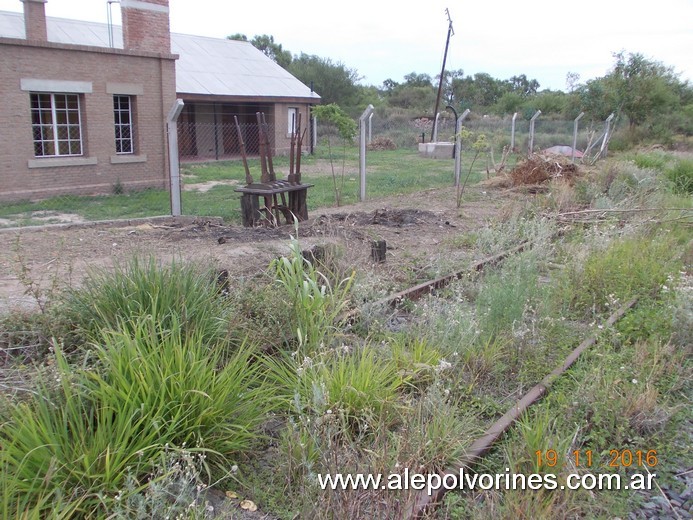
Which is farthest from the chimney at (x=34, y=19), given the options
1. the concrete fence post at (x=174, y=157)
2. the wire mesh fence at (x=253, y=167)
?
the concrete fence post at (x=174, y=157)

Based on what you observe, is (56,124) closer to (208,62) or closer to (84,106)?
(84,106)

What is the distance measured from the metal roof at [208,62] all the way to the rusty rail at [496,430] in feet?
70.8

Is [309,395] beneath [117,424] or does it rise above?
beneath

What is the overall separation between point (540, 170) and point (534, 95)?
44713 millimetres

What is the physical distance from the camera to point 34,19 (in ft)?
52.9

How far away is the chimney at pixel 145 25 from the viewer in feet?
57.9

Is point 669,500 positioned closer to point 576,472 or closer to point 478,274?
point 576,472

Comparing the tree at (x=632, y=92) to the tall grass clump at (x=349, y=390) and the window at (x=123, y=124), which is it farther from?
the tall grass clump at (x=349, y=390)

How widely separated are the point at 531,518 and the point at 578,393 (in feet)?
5.13

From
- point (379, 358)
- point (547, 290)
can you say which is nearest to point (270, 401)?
point (379, 358)

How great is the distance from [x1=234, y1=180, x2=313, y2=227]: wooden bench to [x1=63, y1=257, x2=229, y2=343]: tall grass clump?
16.2 feet

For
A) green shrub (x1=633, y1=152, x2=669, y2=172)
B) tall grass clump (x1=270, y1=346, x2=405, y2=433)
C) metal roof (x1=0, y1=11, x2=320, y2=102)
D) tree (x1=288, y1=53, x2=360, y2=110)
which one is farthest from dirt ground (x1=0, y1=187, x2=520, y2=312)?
tree (x1=288, y1=53, x2=360, y2=110)

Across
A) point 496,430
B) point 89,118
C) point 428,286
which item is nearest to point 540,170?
point 428,286

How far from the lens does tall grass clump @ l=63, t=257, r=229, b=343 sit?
4.15 metres
